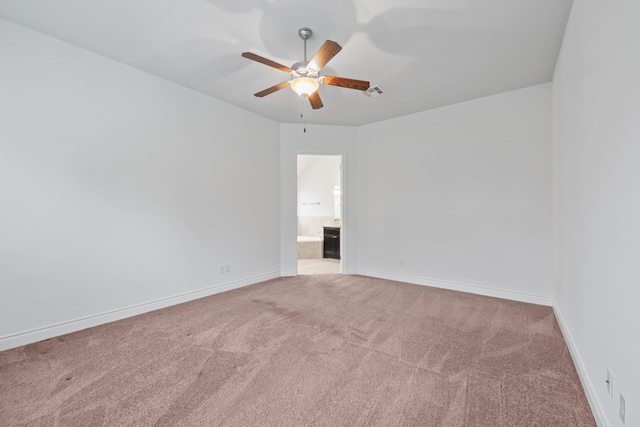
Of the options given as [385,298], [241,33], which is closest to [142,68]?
[241,33]

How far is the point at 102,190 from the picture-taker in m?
2.84

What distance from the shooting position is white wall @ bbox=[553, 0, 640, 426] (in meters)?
1.16

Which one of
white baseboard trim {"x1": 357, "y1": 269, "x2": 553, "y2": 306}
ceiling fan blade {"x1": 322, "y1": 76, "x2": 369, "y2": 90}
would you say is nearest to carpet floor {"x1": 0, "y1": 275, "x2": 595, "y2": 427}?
white baseboard trim {"x1": 357, "y1": 269, "x2": 553, "y2": 306}

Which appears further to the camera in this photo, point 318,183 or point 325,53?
point 318,183

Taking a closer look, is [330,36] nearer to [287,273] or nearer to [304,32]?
[304,32]

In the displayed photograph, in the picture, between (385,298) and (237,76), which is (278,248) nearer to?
(385,298)

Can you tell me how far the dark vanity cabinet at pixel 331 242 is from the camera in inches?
270

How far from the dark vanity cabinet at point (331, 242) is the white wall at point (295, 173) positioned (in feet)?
5.95

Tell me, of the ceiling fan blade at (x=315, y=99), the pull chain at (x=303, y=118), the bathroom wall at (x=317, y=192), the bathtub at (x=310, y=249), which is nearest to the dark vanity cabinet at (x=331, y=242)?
the bathtub at (x=310, y=249)

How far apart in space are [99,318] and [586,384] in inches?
156

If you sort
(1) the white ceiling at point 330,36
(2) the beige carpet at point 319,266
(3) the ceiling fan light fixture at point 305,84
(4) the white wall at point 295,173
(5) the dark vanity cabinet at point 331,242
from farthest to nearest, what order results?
(5) the dark vanity cabinet at point 331,242
(2) the beige carpet at point 319,266
(4) the white wall at point 295,173
(3) the ceiling fan light fixture at point 305,84
(1) the white ceiling at point 330,36

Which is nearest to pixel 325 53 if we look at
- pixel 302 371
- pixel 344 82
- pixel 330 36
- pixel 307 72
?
pixel 307 72

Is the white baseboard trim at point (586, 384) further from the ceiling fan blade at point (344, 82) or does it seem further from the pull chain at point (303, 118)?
the pull chain at point (303, 118)

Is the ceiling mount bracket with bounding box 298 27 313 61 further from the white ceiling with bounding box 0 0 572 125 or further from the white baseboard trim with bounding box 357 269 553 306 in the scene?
the white baseboard trim with bounding box 357 269 553 306
